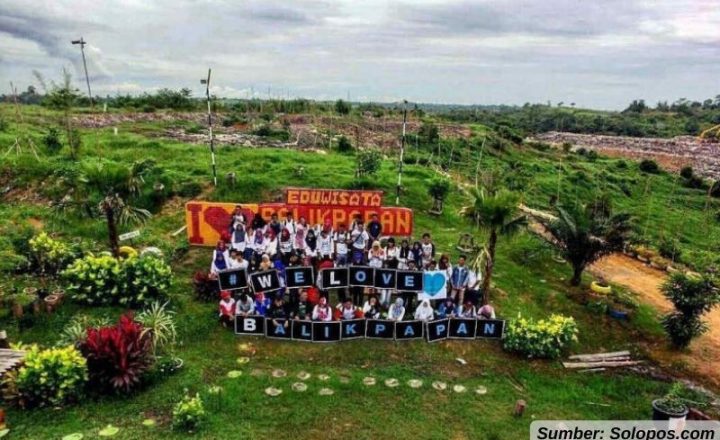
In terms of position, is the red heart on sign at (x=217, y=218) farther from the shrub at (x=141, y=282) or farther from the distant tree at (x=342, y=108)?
the distant tree at (x=342, y=108)

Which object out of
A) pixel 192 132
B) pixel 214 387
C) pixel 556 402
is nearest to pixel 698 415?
pixel 556 402

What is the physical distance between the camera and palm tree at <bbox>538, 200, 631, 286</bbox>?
48.8ft

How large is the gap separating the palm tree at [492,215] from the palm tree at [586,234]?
3202 millimetres

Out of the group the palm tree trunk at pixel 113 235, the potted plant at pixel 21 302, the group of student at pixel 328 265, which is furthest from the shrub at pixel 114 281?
the group of student at pixel 328 265

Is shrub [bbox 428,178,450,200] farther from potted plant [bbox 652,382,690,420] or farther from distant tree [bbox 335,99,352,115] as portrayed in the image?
distant tree [bbox 335,99,352,115]

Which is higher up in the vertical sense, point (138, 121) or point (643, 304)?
point (138, 121)

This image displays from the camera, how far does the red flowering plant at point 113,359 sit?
933 cm

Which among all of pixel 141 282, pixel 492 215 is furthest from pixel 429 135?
pixel 141 282

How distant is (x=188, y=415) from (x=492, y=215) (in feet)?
25.0

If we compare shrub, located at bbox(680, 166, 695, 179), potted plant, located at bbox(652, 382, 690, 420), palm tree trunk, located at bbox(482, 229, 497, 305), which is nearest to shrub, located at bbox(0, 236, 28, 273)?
palm tree trunk, located at bbox(482, 229, 497, 305)

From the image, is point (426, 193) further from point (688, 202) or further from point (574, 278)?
point (688, 202)

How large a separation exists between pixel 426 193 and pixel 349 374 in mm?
13147

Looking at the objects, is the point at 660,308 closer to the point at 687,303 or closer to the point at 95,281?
the point at 687,303

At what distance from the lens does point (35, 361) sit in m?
8.84
